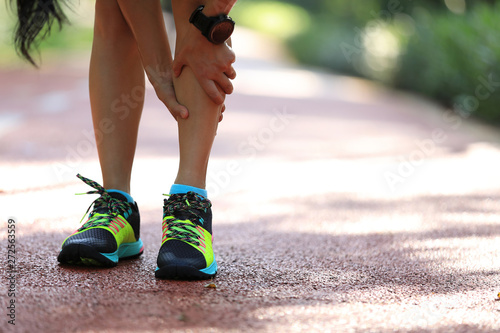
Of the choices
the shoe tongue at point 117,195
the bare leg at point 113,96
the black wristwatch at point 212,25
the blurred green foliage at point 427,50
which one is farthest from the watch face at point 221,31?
the blurred green foliage at point 427,50

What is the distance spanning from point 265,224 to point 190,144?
41.2 inches

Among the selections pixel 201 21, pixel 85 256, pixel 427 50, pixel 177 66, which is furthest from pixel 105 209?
pixel 427 50

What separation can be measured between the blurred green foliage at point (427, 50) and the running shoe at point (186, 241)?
246 inches

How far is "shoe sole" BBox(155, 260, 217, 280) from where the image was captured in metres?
1.86

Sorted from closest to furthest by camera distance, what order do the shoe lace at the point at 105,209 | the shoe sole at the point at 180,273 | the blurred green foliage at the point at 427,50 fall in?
the shoe sole at the point at 180,273
the shoe lace at the point at 105,209
the blurred green foliage at the point at 427,50

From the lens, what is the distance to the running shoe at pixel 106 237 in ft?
6.46

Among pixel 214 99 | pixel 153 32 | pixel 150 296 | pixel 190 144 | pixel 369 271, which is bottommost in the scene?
pixel 150 296

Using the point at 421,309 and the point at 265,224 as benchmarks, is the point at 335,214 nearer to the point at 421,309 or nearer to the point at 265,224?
the point at 265,224

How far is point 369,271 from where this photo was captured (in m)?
2.10

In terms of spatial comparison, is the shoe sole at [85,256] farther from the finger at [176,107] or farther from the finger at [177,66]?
the finger at [177,66]

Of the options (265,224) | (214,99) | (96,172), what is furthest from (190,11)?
(96,172)

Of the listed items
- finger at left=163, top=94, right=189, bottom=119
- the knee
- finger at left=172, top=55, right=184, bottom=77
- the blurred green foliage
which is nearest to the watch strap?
finger at left=172, top=55, right=184, bottom=77

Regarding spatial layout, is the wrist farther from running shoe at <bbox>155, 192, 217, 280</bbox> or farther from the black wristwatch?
running shoe at <bbox>155, 192, 217, 280</bbox>

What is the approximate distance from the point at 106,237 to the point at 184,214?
0.27m
